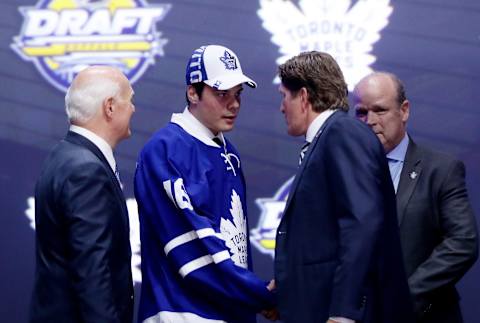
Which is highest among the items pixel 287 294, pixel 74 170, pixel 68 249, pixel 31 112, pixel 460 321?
pixel 31 112

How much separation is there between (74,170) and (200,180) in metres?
0.38

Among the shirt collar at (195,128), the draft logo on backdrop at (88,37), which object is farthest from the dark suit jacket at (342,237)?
the draft logo on backdrop at (88,37)

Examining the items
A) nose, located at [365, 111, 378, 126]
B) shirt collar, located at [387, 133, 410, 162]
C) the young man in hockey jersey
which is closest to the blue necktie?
shirt collar, located at [387, 133, 410, 162]

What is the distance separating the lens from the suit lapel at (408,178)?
3221 millimetres

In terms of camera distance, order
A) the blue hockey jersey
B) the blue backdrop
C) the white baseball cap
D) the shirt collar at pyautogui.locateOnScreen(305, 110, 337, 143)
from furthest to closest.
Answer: the blue backdrop, the white baseball cap, the blue hockey jersey, the shirt collar at pyautogui.locateOnScreen(305, 110, 337, 143)

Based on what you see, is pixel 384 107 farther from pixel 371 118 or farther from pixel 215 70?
pixel 215 70

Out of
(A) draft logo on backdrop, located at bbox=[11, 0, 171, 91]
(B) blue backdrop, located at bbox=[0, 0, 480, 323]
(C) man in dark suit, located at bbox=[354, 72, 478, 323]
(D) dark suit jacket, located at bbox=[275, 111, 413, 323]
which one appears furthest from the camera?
(A) draft logo on backdrop, located at bbox=[11, 0, 171, 91]

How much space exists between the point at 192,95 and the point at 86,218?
A: 0.58 meters

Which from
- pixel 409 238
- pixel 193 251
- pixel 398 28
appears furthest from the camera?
pixel 398 28

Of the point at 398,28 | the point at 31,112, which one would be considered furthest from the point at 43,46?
the point at 398,28

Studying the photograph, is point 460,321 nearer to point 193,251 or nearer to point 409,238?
point 409,238

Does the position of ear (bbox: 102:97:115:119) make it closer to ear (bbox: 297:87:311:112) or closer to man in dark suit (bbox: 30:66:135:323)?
man in dark suit (bbox: 30:66:135:323)

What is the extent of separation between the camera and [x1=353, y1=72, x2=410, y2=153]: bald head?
11.0 ft

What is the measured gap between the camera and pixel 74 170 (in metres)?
2.67
